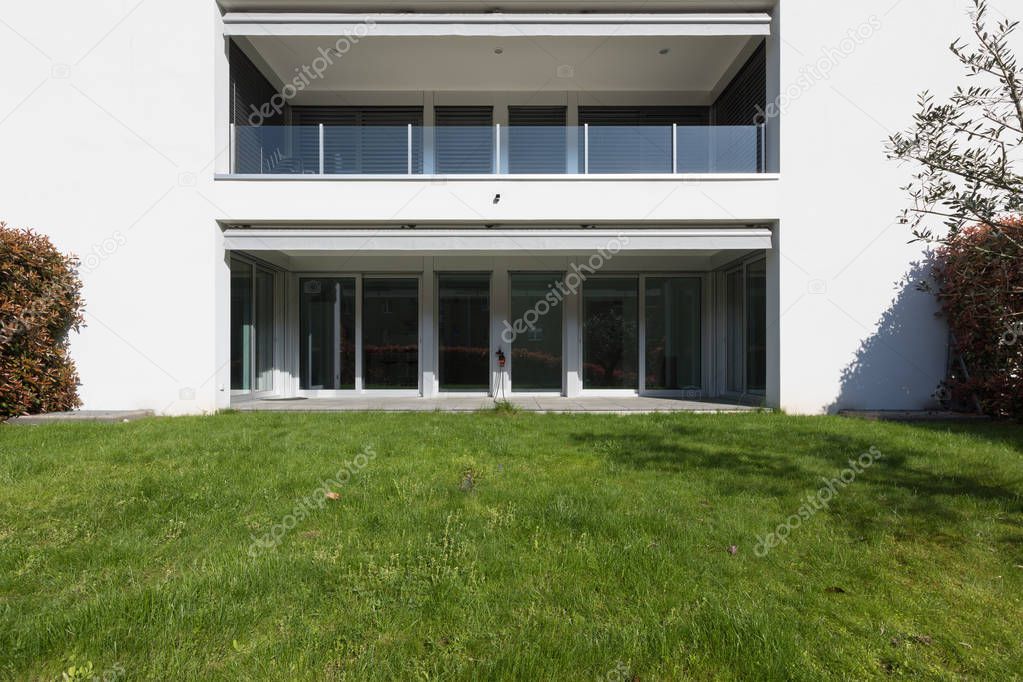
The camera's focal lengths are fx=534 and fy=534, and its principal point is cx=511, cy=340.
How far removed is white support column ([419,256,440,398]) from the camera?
38.9 ft

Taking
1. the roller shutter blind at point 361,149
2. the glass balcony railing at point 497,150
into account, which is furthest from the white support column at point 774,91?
the roller shutter blind at point 361,149

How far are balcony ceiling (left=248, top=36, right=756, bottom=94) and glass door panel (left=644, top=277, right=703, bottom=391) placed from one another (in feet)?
14.3

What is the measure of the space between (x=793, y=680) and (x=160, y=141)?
10913 millimetres

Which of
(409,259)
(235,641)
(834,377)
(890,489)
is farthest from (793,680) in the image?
(409,259)

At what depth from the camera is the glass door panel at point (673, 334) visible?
1212 cm

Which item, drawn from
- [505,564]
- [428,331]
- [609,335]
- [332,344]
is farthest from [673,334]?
[505,564]

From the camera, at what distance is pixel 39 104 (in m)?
8.91

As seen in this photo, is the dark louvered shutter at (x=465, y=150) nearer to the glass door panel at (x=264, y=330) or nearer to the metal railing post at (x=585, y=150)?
the metal railing post at (x=585, y=150)

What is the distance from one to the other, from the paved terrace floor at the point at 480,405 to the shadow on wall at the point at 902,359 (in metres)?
1.74

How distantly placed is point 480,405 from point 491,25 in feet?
22.2

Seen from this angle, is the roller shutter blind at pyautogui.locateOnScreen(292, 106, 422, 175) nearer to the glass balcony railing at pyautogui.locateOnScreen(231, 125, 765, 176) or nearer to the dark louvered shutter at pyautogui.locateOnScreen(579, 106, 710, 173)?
the glass balcony railing at pyautogui.locateOnScreen(231, 125, 765, 176)

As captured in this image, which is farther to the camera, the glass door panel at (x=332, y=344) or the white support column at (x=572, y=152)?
the glass door panel at (x=332, y=344)

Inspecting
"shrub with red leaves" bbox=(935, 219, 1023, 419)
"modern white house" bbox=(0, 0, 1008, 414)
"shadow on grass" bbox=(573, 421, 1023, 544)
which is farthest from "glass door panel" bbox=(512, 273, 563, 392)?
"shrub with red leaves" bbox=(935, 219, 1023, 419)

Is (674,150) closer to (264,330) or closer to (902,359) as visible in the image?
(902,359)
